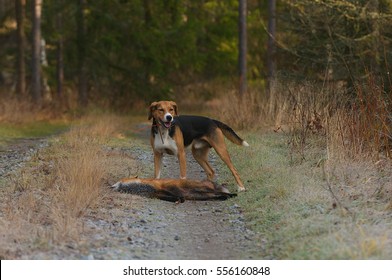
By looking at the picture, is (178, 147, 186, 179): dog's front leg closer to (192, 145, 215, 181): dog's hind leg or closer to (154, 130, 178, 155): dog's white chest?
(154, 130, 178, 155): dog's white chest

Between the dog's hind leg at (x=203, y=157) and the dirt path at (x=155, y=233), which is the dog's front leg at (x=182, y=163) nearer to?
the dirt path at (x=155, y=233)

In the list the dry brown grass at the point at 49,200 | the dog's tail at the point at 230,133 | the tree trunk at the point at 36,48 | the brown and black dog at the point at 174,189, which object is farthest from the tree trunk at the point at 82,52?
the brown and black dog at the point at 174,189

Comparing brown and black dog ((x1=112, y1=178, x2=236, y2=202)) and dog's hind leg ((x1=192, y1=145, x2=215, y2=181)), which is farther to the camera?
Answer: dog's hind leg ((x1=192, y1=145, x2=215, y2=181))

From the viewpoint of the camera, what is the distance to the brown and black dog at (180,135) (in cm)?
1111

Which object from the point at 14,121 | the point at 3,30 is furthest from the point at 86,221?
the point at 3,30

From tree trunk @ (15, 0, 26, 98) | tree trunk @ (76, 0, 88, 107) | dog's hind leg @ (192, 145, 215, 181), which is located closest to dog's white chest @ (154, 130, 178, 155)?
dog's hind leg @ (192, 145, 215, 181)

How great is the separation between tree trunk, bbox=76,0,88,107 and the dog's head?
21124mm

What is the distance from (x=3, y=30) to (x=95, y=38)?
4598 mm

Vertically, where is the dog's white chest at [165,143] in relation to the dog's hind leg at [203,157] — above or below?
above

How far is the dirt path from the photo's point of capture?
737cm

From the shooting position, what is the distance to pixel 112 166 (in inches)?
500

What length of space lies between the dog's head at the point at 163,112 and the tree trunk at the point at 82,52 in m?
21.1

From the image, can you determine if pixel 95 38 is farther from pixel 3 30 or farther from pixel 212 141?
pixel 212 141

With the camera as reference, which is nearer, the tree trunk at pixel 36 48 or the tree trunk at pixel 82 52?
the tree trunk at pixel 36 48
